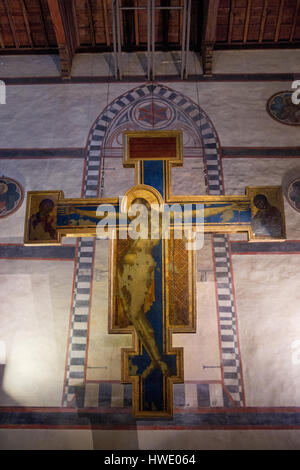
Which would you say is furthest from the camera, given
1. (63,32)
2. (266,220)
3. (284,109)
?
(284,109)

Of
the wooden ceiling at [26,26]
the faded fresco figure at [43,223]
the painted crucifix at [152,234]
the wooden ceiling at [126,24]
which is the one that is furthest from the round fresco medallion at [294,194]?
the wooden ceiling at [26,26]

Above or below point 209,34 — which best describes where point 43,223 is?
below

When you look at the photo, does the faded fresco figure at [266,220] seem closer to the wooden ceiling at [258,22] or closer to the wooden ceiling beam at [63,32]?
the wooden ceiling at [258,22]

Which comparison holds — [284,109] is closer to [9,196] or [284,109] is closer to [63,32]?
[63,32]

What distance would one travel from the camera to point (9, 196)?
6.42 metres

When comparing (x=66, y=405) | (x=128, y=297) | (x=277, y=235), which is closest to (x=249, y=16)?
(x=277, y=235)

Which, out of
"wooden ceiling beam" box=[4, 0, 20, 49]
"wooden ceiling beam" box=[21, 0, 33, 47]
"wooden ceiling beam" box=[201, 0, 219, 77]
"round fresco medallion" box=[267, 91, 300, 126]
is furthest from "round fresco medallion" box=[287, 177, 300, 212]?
"wooden ceiling beam" box=[4, 0, 20, 49]

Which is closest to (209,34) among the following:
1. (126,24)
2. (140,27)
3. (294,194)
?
(140,27)

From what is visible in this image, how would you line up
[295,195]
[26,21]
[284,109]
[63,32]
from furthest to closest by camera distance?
[26,21]
[284,109]
[63,32]
[295,195]

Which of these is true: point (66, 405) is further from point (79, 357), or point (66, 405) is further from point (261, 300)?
point (261, 300)

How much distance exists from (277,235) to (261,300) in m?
1.79

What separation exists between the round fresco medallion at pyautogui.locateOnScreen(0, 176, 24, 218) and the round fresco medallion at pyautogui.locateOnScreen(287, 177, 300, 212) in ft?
13.1

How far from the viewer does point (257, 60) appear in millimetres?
7297

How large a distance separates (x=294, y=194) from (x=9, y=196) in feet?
14.0
